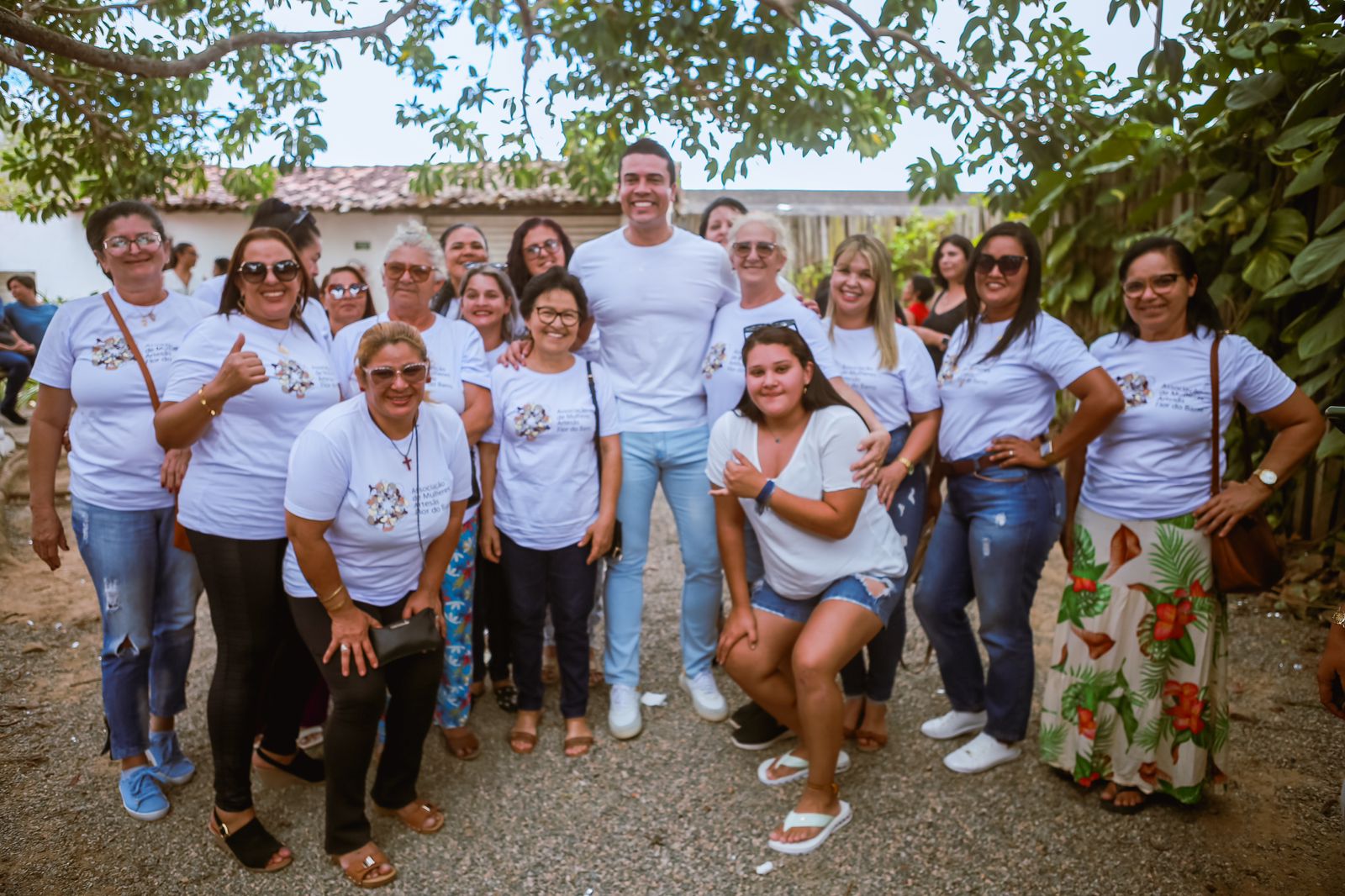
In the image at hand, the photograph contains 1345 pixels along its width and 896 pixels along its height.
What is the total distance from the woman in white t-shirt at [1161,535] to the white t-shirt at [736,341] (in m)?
1.09

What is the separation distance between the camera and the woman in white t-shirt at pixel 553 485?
350cm

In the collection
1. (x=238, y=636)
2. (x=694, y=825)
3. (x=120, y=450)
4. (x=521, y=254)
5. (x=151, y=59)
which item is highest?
(x=151, y=59)

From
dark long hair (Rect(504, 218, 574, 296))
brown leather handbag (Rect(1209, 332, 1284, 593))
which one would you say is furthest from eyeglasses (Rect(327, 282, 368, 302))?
brown leather handbag (Rect(1209, 332, 1284, 593))

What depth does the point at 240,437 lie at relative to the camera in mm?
2826

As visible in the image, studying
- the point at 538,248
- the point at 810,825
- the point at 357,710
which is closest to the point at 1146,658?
the point at 810,825

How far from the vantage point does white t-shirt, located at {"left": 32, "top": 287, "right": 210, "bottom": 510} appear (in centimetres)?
Result: 294

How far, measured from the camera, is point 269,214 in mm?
4102

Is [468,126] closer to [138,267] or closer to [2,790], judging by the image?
[138,267]

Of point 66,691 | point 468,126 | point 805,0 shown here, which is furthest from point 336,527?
point 468,126

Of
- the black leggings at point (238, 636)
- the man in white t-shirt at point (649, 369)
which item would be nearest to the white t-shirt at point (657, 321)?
the man in white t-shirt at point (649, 369)

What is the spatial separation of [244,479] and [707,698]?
2.17 m

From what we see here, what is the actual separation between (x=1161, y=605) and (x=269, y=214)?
4.08m

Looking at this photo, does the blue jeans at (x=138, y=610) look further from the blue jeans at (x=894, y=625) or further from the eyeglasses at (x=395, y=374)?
the blue jeans at (x=894, y=625)

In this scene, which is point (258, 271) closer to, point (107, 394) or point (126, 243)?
point (126, 243)
